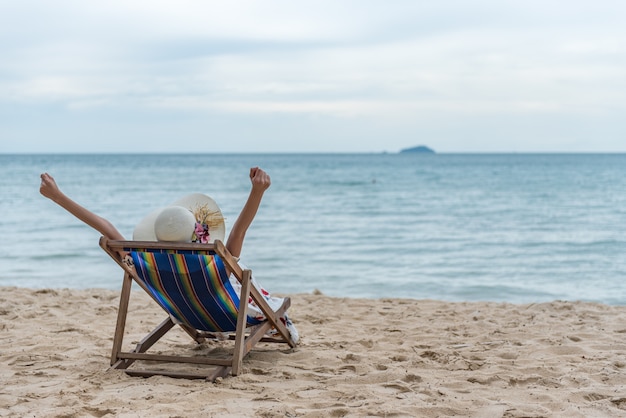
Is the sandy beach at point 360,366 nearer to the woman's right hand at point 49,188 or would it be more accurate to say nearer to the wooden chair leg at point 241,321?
the wooden chair leg at point 241,321

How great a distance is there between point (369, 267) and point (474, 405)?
6.86m

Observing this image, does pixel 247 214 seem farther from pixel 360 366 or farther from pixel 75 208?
pixel 360 366

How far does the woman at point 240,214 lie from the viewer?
362 centimetres

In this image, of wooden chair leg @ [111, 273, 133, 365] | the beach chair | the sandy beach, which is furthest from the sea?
wooden chair leg @ [111, 273, 133, 365]

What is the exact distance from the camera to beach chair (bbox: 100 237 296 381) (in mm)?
3480

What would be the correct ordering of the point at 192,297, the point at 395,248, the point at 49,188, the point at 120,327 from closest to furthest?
the point at 49,188 < the point at 192,297 < the point at 120,327 < the point at 395,248

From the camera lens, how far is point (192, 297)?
146 inches

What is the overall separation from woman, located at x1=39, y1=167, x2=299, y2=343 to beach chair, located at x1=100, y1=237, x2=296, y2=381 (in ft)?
0.35

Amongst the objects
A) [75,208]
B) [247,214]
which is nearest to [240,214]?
[247,214]

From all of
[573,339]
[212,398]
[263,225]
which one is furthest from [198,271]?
[263,225]

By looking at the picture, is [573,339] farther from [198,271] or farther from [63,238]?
[63,238]

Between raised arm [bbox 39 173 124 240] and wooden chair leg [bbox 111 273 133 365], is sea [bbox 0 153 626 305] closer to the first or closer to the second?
wooden chair leg [bbox 111 273 133 365]

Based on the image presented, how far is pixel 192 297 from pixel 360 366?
1.07 meters

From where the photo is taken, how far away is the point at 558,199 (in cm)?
2558
